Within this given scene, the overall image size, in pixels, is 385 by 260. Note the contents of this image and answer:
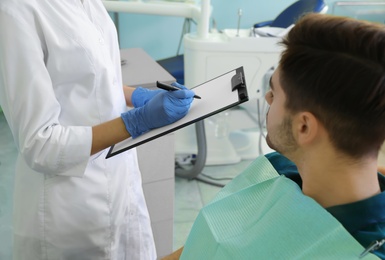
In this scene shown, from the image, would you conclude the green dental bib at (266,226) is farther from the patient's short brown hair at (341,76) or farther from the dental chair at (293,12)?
the dental chair at (293,12)

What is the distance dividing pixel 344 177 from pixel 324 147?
0.07 metres

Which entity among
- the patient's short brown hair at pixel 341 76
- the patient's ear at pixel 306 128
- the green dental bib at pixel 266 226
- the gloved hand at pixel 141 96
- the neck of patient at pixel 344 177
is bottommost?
the green dental bib at pixel 266 226

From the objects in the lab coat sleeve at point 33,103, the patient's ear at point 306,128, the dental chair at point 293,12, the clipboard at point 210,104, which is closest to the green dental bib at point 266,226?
the patient's ear at point 306,128

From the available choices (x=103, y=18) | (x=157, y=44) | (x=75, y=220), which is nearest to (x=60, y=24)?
(x=103, y=18)

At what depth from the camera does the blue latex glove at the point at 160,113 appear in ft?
2.87

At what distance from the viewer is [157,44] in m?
3.12

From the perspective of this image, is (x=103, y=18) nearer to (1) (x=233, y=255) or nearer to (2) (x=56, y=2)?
(2) (x=56, y=2)

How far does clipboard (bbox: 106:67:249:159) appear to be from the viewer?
2.63ft

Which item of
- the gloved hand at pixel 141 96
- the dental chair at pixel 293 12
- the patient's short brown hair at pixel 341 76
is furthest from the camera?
the dental chair at pixel 293 12

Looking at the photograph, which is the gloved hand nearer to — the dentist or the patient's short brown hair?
the dentist

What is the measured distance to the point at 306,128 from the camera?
2.43ft

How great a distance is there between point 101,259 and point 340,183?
2.20 feet

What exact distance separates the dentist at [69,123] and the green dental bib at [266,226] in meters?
0.25

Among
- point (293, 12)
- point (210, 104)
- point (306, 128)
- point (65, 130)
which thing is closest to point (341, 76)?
point (306, 128)
